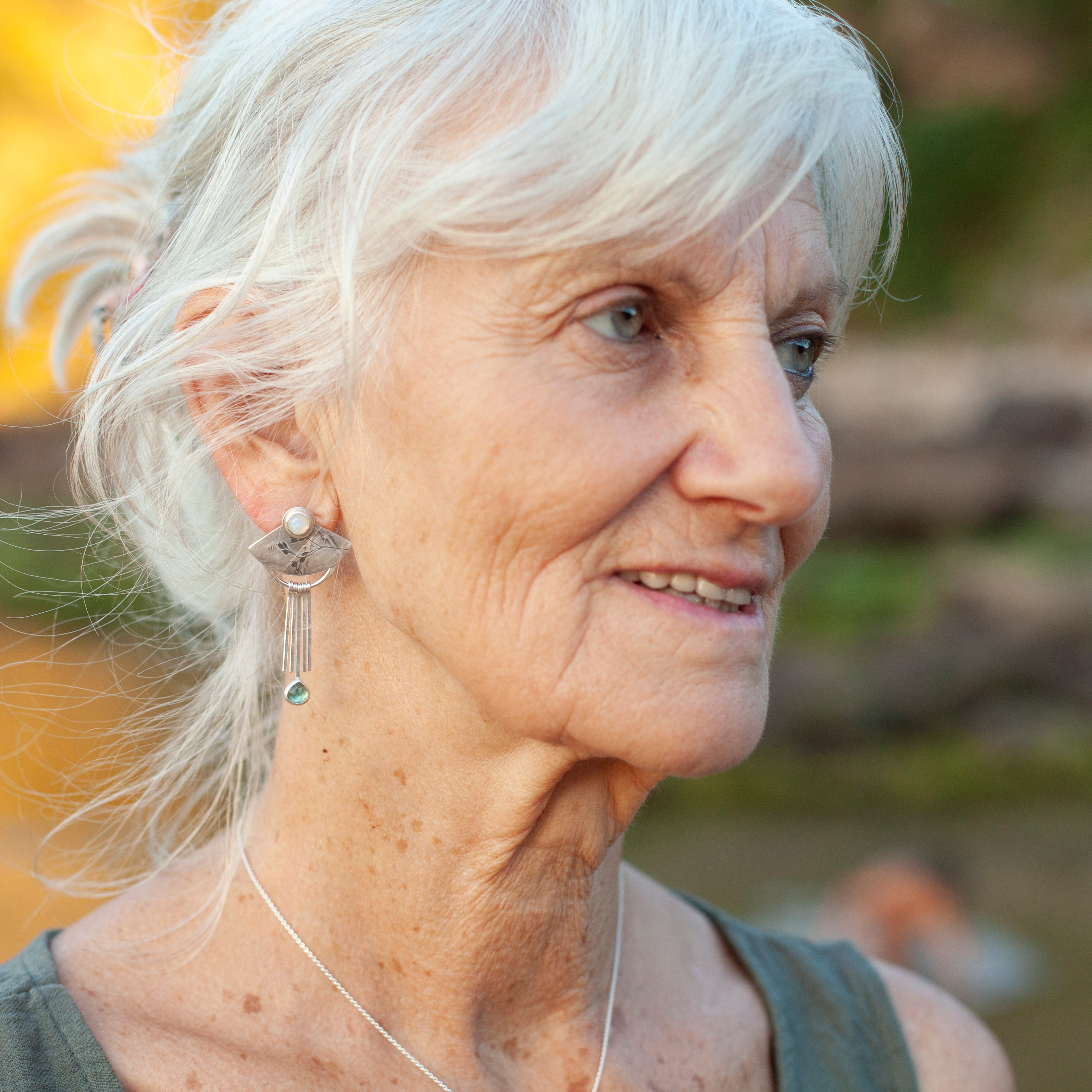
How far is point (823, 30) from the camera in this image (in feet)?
4.85

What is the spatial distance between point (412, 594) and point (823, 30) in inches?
34.7

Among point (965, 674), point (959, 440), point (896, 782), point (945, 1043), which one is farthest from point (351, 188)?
point (959, 440)

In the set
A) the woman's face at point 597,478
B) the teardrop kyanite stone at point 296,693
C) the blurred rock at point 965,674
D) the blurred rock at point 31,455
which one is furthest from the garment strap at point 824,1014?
the blurred rock at point 31,455

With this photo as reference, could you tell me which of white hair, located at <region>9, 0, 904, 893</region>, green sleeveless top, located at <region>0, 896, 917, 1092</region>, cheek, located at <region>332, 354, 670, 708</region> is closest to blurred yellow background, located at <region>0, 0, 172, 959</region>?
white hair, located at <region>9, 0, 904, 893</region>

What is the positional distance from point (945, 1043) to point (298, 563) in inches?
50.9

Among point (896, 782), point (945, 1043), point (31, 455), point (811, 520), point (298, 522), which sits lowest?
point (896, 782)

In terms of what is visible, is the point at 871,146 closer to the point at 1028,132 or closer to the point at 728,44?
the point at 728,44

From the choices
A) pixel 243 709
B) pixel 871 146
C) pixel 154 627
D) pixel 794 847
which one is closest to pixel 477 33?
pixel 871 146

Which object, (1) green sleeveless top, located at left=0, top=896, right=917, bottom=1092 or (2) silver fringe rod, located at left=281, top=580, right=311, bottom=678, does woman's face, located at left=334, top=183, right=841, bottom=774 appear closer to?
(2) silver fringe rod, located at left=281, top=580, right=311, bottom=678

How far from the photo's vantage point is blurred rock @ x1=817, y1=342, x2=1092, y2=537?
11.9m

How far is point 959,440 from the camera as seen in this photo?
41.6 ft

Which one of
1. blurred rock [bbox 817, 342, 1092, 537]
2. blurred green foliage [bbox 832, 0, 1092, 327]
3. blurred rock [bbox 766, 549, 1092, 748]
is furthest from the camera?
blurred green foliage [bbox 832, 0, 1092, 327]

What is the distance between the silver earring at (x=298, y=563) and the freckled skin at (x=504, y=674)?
0.10ft

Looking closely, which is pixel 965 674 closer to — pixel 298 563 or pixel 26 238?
pixel 26 238
